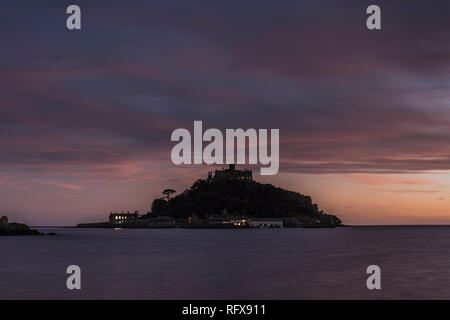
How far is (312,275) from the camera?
58.0 m

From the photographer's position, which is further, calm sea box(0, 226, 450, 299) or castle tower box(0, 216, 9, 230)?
castle tower box(0, 216, 9, 230)

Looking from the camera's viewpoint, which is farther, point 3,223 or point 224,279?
point 3,223

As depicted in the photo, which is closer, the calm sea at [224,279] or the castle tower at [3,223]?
the calm sea at [224,279]

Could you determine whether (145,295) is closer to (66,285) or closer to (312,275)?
(66,285)

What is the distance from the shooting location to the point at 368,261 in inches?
3034
